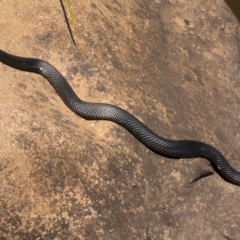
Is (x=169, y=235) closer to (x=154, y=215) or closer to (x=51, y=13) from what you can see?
(x=154, y=215)

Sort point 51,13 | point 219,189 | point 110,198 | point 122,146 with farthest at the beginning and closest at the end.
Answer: point 51,13, point 219,189, point 122,146, point 110,198

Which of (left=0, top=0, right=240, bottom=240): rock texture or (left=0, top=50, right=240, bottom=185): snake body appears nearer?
(left=0, top=0, right=240, bottom=240): rock texture

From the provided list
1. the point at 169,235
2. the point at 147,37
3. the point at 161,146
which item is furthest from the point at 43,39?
the point at 169,235

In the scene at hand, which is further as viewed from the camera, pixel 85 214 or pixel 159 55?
pixel 159 55

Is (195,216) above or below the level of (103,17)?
below

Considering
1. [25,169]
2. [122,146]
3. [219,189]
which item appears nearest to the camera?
[25,169]

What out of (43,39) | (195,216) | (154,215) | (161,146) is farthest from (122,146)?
(43,39)

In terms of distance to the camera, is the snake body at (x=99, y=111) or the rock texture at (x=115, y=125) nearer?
the rock texture at (x=115, y=125)
